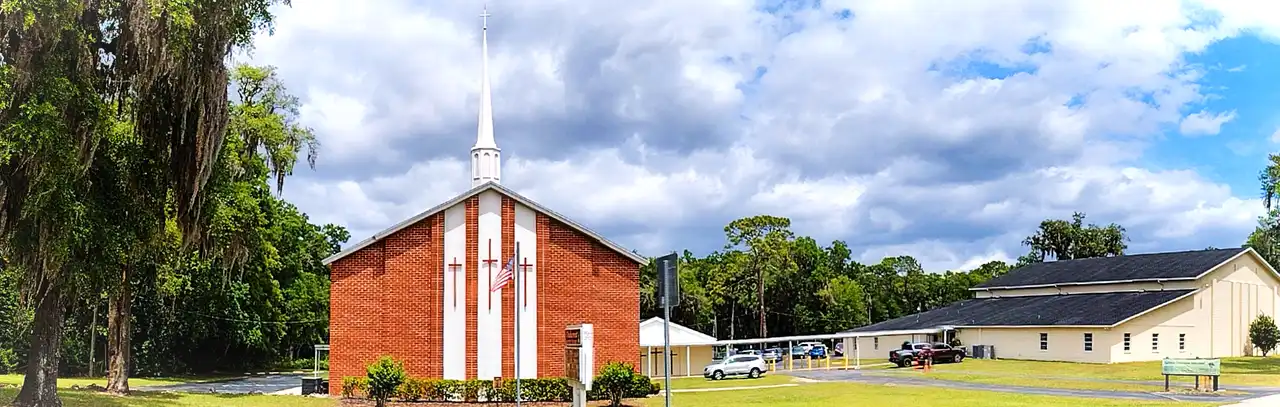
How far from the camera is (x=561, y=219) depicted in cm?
3503

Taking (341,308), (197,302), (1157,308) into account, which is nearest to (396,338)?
(341,308)

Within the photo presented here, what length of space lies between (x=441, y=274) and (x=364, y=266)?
246 centimetres

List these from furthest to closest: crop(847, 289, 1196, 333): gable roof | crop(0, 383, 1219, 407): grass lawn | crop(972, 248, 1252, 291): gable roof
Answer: crop(972, 248, 1252, 291): gable roof, crop(847, 289, 1196, 333): gable roof, crop(0, 383, 1219, 407): grass lawn

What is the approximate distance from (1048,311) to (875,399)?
111 ft

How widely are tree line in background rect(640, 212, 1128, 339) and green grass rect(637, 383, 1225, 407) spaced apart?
1700 inches

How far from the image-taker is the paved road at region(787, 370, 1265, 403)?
28.6 metres

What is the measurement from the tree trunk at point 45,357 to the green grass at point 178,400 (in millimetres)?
1738

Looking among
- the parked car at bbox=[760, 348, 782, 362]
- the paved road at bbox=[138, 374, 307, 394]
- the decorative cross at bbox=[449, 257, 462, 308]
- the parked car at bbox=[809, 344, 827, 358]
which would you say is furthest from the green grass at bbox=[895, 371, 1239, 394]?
the parked car at bbox=[809, 344, 827, 358]

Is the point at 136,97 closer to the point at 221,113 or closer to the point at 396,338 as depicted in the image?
the point at 221,113

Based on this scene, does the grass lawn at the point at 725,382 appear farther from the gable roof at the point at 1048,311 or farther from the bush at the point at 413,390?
the gable roof at the point at 1048,311

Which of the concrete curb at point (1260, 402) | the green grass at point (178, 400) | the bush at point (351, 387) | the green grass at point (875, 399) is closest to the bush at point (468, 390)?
the bush at point (351, 387)

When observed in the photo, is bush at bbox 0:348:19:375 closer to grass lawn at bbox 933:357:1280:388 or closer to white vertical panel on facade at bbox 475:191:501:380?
white vertical panel on facade at bbox 475:191:501:380

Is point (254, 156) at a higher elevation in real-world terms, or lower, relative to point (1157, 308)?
higher

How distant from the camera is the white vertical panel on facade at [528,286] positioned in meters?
34.3
